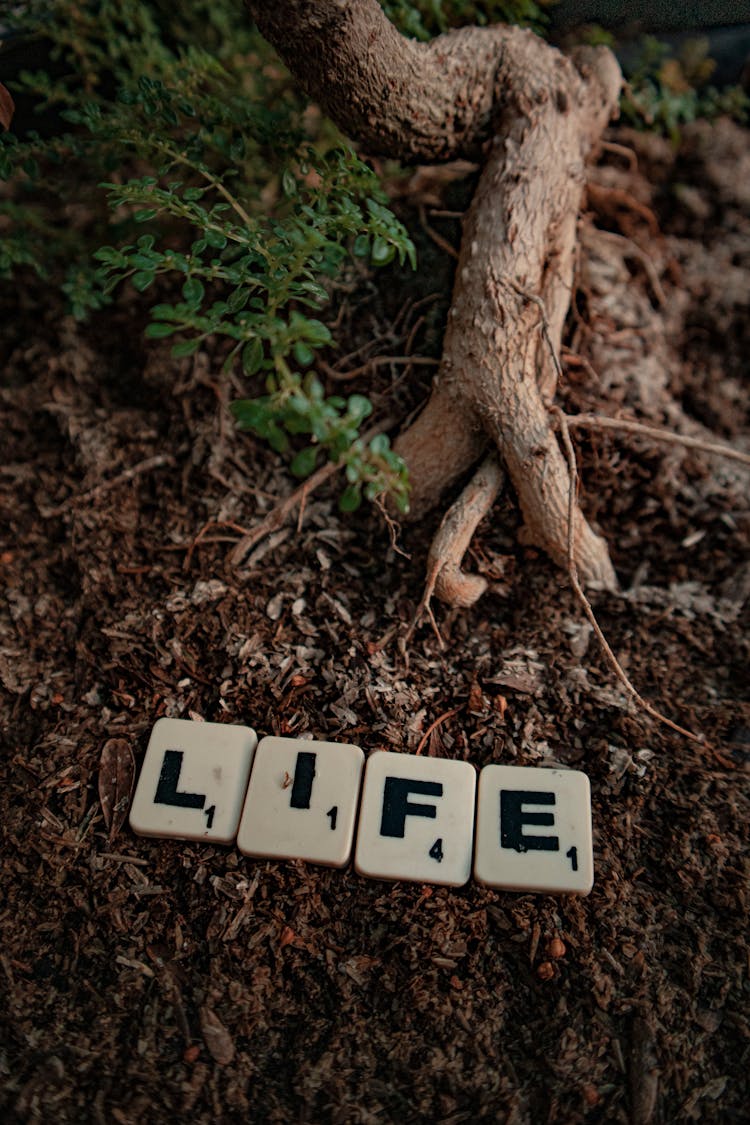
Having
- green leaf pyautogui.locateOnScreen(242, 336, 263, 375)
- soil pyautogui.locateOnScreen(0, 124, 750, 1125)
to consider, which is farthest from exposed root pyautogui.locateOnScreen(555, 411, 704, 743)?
green leaf pyautogui.locateOnScreen(242, 336, 263, 375)

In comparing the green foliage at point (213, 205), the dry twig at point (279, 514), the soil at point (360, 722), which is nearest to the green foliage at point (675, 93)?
the soil at point (360, 722)

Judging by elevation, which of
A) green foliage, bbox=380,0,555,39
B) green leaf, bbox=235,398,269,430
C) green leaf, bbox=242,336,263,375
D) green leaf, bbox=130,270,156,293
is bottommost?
green leaf, bbox=235,398,269,430

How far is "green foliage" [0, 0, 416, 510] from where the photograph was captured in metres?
1.28

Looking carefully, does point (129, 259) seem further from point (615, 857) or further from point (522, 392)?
point (615, 857)

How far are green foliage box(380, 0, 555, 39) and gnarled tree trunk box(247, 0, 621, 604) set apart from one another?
15cm

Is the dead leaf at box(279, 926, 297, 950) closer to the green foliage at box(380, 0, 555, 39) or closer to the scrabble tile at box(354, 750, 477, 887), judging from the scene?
the scrabble tile at box(354, 750, 477, 887)

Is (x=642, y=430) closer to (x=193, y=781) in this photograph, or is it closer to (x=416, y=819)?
(x=416, y=819)

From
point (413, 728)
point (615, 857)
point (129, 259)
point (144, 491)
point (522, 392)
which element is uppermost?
point (129, 259)

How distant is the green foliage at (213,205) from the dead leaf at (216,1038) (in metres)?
0.82

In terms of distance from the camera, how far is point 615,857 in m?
1.42

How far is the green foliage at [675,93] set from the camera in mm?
2338

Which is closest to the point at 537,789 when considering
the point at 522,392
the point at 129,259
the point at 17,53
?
the point at 522,392

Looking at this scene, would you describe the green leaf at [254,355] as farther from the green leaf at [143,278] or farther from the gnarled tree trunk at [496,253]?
the gnarled tree trunk at [496,253]

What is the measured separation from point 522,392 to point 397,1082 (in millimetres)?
1252
